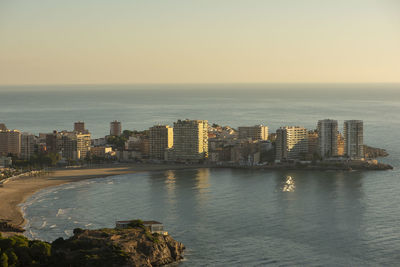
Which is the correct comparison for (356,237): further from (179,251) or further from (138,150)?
(138,150)

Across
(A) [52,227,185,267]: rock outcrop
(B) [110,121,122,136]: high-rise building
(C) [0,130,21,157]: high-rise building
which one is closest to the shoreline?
(A) [52,227,185,267]: rock outcrop

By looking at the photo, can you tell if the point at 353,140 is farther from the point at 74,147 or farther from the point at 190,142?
the point at 74,147

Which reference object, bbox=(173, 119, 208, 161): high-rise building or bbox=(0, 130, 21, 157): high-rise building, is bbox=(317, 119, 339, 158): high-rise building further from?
bbox=(0, 130, 21, 157): high-rise building

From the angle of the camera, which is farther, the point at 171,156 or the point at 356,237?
the point at 171,156

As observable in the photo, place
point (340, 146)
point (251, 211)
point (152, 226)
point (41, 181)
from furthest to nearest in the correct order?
point (340, 146)
point (41, 181)
point (251, 211)
point (152, 226)

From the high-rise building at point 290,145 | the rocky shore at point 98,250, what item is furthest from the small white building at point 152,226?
the high-rise building at point 290,145

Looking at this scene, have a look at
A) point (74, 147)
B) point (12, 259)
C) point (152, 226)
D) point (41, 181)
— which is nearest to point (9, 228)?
point (152, 226)

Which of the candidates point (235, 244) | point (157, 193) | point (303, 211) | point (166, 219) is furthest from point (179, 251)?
point (157, 193)
